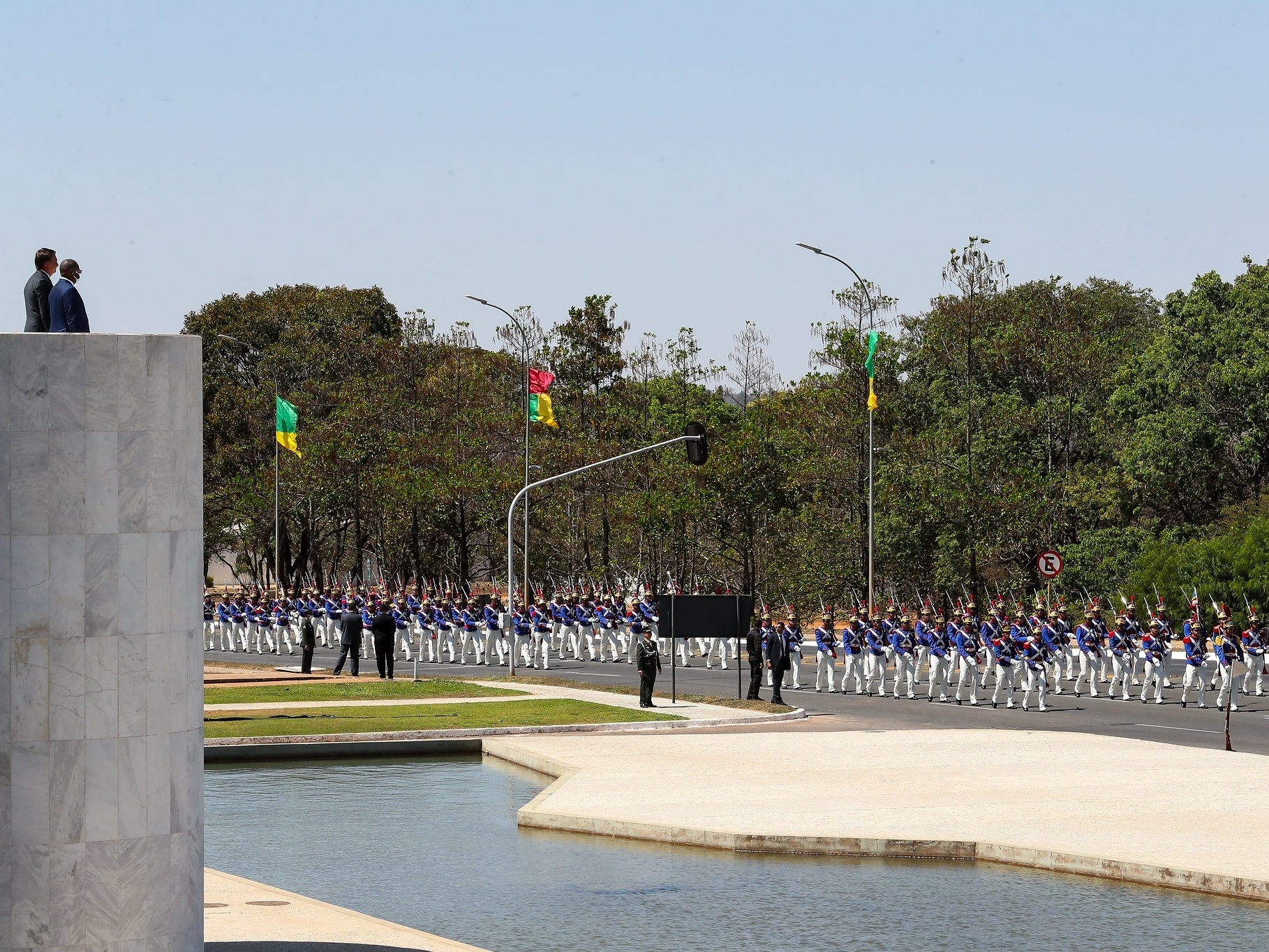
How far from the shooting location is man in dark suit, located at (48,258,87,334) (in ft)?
36.5

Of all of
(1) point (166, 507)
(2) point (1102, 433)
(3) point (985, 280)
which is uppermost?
(3) point (985, 280)

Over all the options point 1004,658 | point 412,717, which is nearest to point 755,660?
point 1004,658

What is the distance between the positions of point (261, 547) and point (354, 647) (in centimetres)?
4603

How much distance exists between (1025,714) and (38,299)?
952 inches

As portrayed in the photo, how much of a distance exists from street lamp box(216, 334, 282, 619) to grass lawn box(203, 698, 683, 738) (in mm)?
23728

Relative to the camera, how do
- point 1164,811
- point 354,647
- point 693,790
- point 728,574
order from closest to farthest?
point 1164,811
point 693,790
point 354,647
point 728,574

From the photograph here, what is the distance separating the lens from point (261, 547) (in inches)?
3386

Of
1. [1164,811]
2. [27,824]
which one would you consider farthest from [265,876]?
[1164,811]

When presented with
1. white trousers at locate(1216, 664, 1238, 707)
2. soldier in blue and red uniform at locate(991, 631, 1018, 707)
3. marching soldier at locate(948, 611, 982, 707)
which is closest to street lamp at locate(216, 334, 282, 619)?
marching soldier at locate(948, 611, 982, 707)

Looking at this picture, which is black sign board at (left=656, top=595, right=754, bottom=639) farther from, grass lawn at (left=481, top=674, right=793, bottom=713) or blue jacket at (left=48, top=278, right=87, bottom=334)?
blue jacket at (left=48, top=278, right=87, bottom=334)

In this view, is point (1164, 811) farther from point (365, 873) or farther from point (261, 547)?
point (261, 547)

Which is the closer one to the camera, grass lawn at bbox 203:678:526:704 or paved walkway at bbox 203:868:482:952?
paved walkway at bbox 203:868:482:952

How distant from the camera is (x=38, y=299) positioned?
11242 mm

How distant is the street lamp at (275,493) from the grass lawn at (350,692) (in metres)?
16.9
